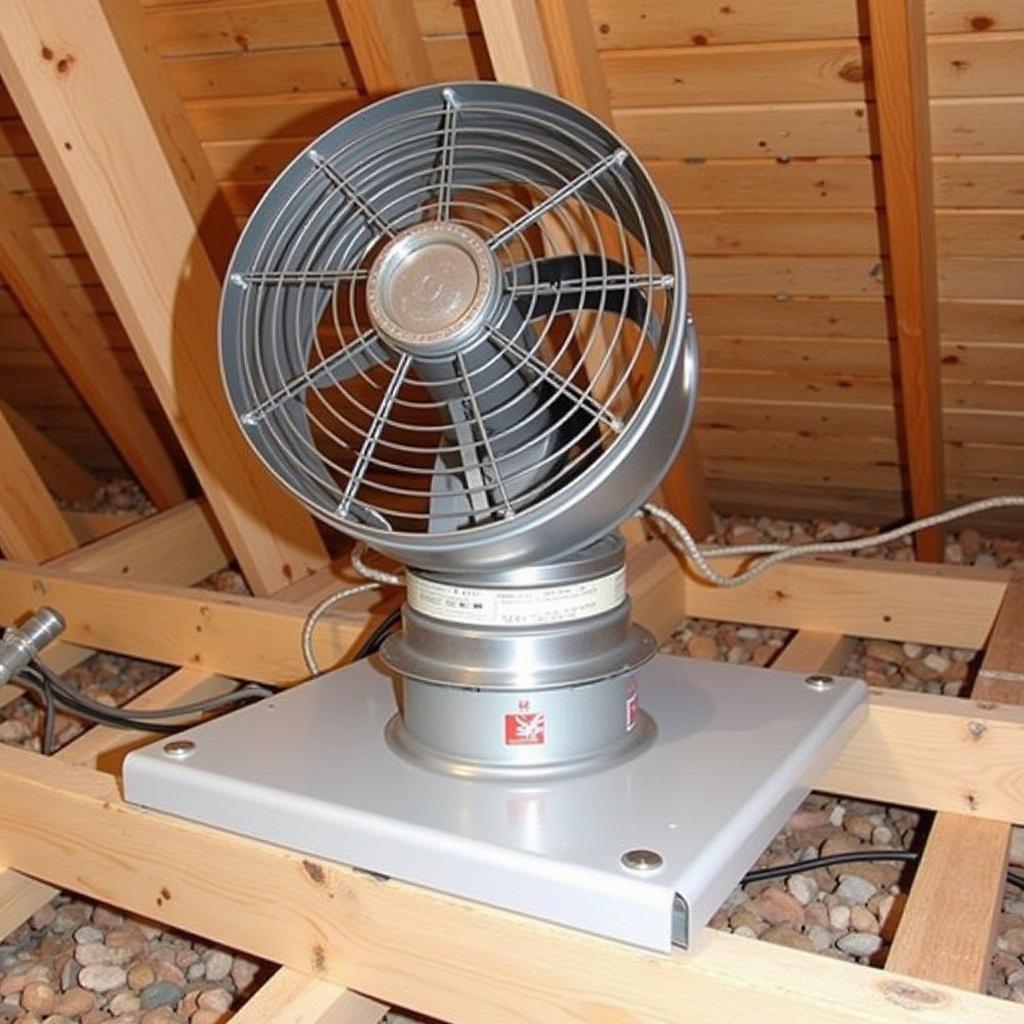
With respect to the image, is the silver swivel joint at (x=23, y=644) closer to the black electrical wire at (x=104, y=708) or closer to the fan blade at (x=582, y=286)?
the black electrical wire at (x=104, y=708)

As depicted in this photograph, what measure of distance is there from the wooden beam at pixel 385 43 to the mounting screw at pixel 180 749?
925mm

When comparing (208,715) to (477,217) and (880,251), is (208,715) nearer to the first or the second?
(477,217)

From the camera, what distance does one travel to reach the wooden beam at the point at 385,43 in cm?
174

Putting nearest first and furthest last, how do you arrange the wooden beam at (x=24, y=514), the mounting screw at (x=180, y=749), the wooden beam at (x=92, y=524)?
the mounting screw at (x=180, y=749)
the wooden beam at (x=24, y=514)
the wooden beam at (x=92, y=524)

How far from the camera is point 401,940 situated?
122cm

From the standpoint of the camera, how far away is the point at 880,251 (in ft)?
6.65

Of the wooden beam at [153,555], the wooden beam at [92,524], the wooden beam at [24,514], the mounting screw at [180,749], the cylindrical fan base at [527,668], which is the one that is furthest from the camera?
the wooden beam at [92,524]

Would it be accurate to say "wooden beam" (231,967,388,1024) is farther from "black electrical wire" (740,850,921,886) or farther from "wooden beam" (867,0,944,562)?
"wooden beam" (867,0,944,562)

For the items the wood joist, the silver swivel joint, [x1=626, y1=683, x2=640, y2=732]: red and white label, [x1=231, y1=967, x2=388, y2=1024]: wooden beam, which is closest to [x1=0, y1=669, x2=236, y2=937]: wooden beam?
the wood joist

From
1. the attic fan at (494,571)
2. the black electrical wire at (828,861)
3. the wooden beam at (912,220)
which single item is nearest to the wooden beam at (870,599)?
the wooden beam at (912,220)

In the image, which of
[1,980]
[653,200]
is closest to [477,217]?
[653,200]

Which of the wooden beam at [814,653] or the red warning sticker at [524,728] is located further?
the wooden beam at [814,653]

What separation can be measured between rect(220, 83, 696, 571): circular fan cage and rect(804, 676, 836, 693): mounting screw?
A: 36 centimetres

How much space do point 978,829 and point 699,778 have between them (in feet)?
1.40
